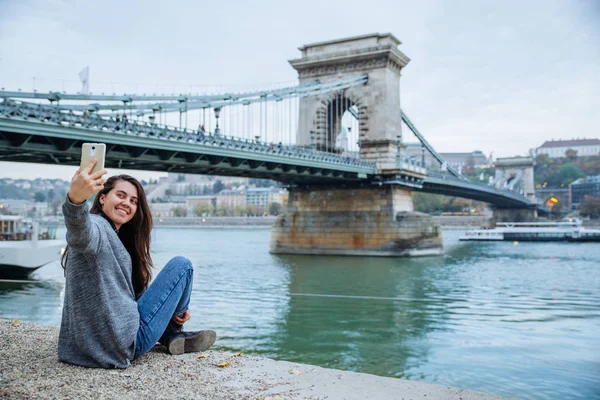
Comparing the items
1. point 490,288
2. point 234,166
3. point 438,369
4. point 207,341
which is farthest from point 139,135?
point 207,341

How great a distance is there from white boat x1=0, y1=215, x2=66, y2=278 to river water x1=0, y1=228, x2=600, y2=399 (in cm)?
62

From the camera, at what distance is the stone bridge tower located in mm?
28922

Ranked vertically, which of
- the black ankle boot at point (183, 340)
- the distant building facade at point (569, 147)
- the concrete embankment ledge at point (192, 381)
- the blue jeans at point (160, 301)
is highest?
the distant building facade at point (569, 147)

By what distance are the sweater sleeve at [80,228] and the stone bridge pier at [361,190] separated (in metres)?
23.9

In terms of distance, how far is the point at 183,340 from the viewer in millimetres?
3781

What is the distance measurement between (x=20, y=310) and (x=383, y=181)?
63.8 feet

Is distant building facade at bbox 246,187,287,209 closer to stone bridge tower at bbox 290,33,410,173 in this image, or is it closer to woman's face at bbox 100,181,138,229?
stone bridge tower at bbox 290,33,410,173

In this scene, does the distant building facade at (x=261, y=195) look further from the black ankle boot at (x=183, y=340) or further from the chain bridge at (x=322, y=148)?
the black ankle boot at (x=183, y=340)

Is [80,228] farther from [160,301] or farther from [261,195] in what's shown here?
[261,195]

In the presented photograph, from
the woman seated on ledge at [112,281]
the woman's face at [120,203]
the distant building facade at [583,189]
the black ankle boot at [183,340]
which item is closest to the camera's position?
the woman seated on ledge at [112,281]

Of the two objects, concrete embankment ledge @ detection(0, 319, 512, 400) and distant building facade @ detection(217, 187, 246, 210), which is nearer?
concrete embankment ledge @ detection(0, 319, 512, 400)

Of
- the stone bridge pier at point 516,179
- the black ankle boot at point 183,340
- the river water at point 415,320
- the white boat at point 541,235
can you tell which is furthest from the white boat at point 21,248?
the stone bridge pier at point 516,179

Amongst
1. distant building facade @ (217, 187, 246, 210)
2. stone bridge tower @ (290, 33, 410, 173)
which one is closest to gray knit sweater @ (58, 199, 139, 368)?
stone bridge tower @ (290, 33, 410, 173)

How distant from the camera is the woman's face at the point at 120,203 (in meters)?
3.19
